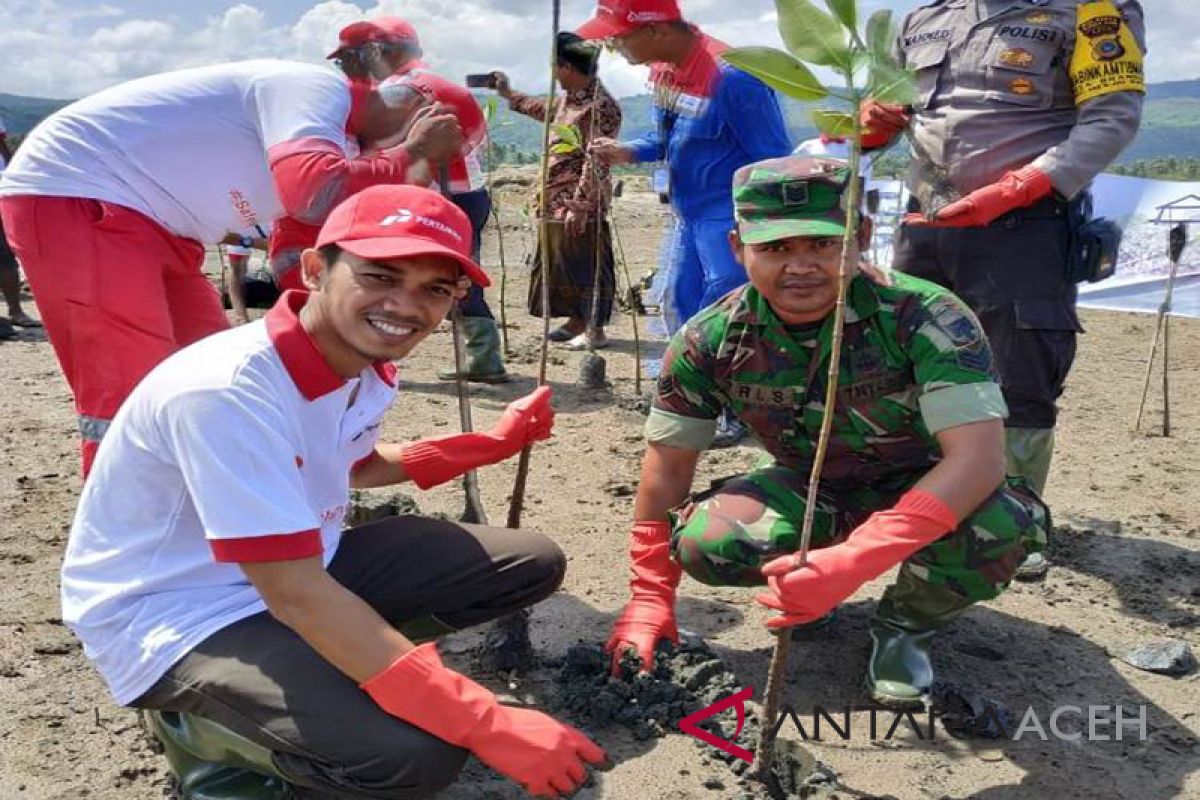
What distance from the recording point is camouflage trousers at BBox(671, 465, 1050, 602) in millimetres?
2357

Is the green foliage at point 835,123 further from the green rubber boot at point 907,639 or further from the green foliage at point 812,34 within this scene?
the green rubber boot at point 907,639

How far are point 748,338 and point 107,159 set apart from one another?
1542mm

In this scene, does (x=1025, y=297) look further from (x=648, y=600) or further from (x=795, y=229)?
(x=648, y=600)

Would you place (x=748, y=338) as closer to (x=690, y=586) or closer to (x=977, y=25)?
(x=690, y=586)

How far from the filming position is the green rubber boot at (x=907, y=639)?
242cm

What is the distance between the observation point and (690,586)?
318 cm

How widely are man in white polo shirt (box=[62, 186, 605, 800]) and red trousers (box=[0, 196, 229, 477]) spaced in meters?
0.57

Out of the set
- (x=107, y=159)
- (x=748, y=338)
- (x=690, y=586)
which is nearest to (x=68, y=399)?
(x=107, y=159)

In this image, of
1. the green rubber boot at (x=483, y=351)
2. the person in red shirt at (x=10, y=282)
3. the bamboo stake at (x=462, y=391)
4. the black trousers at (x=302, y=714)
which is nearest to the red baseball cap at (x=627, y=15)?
the bamboo stake at (x=462, y=391)

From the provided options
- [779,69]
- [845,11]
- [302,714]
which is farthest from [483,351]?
[845,11]

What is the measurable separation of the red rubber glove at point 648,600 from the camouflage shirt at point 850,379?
0.83ft

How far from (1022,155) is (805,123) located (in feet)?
3.99

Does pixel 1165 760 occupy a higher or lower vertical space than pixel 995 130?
lower

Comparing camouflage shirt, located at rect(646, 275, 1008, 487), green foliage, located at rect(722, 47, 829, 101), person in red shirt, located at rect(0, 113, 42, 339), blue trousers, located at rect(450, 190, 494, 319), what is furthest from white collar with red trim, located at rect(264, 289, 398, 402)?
person in red shirt, located at rect(0, 113, 42, 339)
